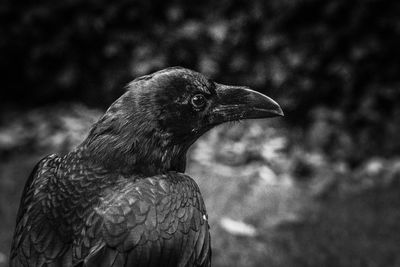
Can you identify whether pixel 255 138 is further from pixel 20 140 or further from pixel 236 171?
pixel 20 140

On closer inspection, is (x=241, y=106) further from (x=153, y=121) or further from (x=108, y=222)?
(x=108, y=222)

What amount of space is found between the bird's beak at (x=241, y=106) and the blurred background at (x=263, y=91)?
228cm

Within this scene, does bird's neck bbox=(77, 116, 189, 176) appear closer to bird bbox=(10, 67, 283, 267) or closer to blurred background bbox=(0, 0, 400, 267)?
bird bbox=(10, 67, 283, 267)

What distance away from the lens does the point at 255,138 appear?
274 inches

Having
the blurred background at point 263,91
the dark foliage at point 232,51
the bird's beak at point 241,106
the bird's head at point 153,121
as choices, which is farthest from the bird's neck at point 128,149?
the dark foliage at point 232,51

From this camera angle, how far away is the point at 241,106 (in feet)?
10.4

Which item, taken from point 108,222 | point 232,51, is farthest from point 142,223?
point 232,51

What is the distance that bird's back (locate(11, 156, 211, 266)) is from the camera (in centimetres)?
265

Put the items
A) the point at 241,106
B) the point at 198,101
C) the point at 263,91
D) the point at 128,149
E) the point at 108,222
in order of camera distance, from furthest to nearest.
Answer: the point at 263,91 → the point at 241,106 → the point at 198,101 → the point at 128,149 → the point at 108,222

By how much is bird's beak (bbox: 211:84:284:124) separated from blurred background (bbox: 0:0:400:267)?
7.49 feet

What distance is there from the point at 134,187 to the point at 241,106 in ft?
2.48

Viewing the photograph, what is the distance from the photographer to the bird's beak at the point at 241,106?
3.16 meters

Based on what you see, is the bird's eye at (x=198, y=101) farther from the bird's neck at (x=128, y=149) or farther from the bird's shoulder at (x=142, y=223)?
the bird's shoulder at (x=142, y=223)

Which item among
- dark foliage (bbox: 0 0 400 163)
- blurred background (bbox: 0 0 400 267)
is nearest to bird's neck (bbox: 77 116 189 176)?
blurred background (bbox: 0 0 400 267)
